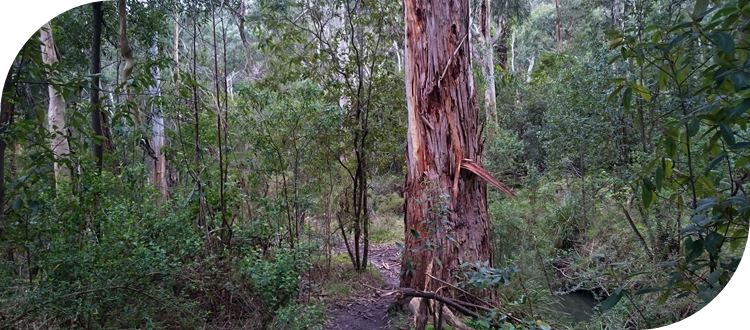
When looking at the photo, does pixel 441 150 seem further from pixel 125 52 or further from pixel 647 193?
pixel 125 52

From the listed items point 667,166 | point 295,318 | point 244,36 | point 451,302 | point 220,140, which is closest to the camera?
point 667,166

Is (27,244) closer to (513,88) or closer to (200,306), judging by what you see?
(200,306)

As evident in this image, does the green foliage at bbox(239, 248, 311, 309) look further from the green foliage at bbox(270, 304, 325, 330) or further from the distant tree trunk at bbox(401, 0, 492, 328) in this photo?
the distant tree trunk at bbox(401, 0, 492, 328)

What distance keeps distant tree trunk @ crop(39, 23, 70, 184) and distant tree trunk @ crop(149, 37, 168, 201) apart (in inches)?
15.7

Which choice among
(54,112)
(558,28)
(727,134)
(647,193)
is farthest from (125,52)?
(727,134)

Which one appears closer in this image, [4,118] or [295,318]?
[4,118]

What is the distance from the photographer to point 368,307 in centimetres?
298

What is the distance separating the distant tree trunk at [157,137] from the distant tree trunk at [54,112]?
398 millimetres

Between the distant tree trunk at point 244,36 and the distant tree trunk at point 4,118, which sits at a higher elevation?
the distant tree trunk at point 244,36

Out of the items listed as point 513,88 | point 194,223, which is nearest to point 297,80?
point 194,223

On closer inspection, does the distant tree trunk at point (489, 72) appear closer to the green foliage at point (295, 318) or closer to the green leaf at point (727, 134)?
the green leaf at point (727, 134)

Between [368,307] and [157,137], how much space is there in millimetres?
1605

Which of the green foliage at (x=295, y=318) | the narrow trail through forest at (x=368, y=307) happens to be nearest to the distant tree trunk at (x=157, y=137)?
the green foliage at (x=295, y=318)

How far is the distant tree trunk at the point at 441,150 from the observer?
2289mm
